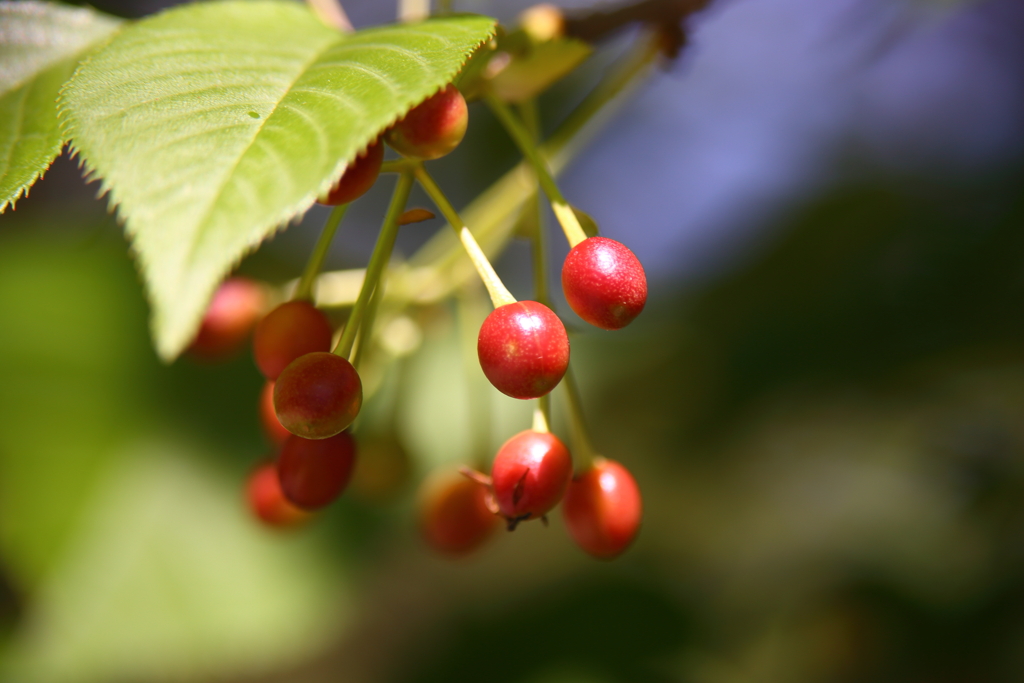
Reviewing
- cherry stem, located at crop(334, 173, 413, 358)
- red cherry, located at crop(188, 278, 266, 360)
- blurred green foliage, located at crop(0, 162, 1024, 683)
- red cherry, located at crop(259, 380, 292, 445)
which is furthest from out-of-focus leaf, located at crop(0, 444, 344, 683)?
cherry stem, located at crop(334, 173, 413, 358)

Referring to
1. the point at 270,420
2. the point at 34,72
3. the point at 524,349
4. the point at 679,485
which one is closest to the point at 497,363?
the point at 524,349

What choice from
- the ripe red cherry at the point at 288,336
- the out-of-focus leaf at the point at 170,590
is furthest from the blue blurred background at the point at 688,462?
the ripe red cherry at the point at 288,336

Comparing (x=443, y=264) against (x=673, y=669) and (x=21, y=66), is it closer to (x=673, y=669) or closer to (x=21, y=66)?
(x=21, y=66)

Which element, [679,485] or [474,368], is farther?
[679,485]

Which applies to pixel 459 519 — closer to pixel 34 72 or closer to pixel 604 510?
pixel 604 510

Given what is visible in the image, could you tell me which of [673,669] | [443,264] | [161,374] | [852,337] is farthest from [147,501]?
[852,337]

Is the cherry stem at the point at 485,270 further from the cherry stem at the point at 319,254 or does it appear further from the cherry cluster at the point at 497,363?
the cherry stem at the point at 319,254
